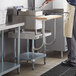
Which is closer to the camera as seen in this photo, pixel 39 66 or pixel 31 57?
pixel 31 57

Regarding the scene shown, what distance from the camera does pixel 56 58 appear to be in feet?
16.5

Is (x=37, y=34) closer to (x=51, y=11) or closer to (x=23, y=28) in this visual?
(x=23, y=28)

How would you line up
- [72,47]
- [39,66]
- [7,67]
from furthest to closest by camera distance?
[39,66], [72,47], [7,67]

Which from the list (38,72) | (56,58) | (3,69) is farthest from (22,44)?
(3,69)

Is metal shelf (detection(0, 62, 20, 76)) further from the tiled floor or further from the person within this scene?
the person

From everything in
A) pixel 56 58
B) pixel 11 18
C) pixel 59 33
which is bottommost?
pixel 56 58

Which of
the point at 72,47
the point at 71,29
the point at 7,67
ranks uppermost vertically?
the point at 71,29

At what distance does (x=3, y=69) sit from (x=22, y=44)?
1.47 m

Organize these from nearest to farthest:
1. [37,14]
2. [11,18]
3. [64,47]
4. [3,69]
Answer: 1. [3,69]
2. [37,14]
3. [11,18]
4. [64,47]

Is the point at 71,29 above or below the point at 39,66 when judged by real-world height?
above

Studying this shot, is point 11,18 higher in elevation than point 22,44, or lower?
higher

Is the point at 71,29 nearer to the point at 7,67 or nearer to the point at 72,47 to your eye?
the point at 72,47

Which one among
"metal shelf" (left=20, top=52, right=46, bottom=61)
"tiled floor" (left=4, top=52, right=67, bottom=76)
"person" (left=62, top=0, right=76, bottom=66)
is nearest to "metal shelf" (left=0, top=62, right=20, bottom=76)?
"tiled floor" (left=4, top=52, right=67, bottom=76)

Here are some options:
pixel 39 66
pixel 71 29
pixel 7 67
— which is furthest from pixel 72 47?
pixel 7 67
